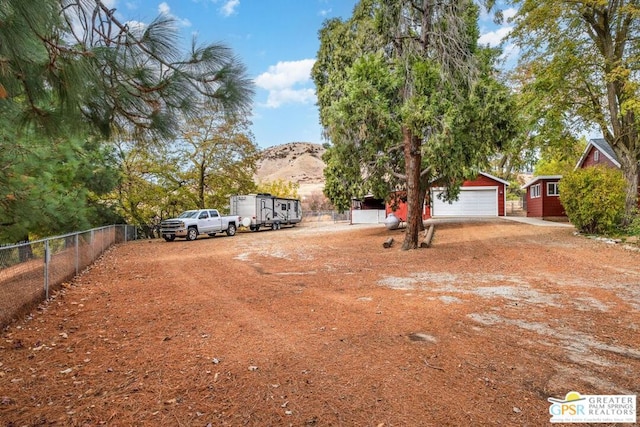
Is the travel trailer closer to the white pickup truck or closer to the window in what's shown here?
the white pickup truck

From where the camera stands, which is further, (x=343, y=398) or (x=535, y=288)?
(x=535, y=288)

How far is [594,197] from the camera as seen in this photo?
12.5m

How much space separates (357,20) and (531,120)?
8.74 metres

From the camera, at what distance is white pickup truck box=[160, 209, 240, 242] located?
17719 millimetres

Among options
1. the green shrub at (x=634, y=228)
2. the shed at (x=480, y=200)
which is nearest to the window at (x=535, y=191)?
the shed at (x=480, y=200)

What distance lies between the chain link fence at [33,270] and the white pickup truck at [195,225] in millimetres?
8597

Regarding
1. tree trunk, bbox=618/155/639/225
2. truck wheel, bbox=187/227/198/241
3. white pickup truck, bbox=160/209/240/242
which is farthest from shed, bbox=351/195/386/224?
tree trunk, bbox=618/155/639/225

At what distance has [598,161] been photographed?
23.3 m

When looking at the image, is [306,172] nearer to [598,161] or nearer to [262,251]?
[598,161]

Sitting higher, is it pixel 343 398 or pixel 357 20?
pixel 357 20

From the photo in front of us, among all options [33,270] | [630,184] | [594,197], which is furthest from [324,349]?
[630,184]

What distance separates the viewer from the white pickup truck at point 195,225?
1772 centimetres

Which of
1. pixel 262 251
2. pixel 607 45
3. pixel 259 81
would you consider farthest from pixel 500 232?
pixel 259 81

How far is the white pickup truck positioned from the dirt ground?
1023 cm
